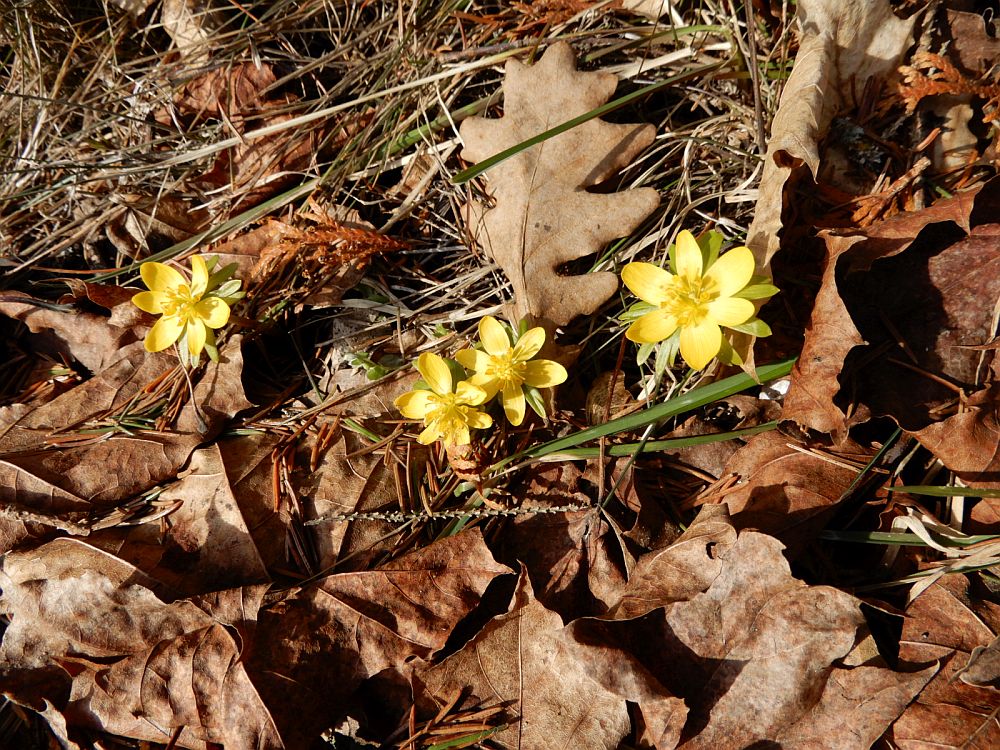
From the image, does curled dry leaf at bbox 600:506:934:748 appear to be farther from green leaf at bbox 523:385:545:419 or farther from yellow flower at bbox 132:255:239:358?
yellow flower at bbox 132:255:239:358

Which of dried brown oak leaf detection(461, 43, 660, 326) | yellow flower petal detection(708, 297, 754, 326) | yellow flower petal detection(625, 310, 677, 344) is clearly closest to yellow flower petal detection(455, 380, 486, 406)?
dried brown oak leaf detection(461, 43, 660, 326)

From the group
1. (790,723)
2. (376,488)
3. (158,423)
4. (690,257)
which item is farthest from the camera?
(158,423)

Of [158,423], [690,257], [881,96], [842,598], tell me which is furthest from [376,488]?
[881,96]

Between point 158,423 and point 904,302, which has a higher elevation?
point 904,302

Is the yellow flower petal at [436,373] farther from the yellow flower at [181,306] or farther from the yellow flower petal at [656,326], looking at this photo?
the yellow flower at [181,306]

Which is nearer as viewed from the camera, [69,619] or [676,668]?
[676,668]

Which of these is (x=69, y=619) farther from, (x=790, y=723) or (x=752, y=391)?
(x=752, y=391)
